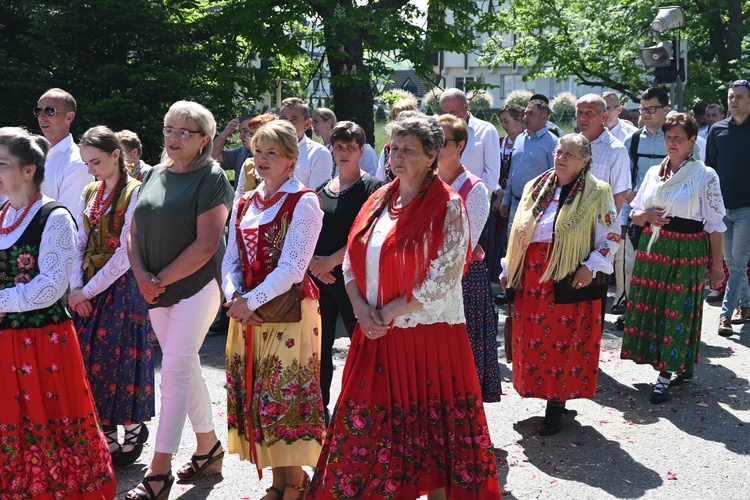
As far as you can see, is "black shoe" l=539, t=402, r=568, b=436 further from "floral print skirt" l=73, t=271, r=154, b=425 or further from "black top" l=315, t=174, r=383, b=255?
"floral print skirt" l=73, t=271, r=154, b=425

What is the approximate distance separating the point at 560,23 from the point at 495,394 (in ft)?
68.3

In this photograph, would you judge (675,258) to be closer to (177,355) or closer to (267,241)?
(267,241)

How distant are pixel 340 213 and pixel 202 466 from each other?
1686 mm

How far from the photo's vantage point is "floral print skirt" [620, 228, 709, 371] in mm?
6652

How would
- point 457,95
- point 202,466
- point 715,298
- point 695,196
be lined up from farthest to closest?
point 715,298 → point 457,95 → point 695,196 → point 202,466

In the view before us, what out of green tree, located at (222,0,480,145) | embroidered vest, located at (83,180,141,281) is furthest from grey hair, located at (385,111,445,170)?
green tree, located at (222,0,480,145)

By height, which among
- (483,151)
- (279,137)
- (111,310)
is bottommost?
(111,310)

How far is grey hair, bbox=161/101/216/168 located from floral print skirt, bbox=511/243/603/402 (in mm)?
2235

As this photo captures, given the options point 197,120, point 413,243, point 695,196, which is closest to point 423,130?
point 413,243

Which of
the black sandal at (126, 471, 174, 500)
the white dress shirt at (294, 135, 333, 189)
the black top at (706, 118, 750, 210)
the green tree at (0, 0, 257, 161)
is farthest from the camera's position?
the green tree at (0, 0, 257, 161)

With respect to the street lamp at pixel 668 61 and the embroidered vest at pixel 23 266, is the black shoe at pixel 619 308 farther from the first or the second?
the embroidered vest at pixel 23 266

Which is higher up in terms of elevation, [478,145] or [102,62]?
[102,62]

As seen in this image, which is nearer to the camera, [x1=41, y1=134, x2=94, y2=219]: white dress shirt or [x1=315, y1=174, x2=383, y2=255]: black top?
[x1=315, y1=174, x2=383, y2=255]: black top

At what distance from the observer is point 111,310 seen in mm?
5223
